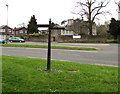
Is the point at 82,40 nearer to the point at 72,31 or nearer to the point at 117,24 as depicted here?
the point at 117,24

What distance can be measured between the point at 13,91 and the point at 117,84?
295 cm

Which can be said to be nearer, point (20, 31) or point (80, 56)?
point (80, 56)

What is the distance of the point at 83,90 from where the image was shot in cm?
459

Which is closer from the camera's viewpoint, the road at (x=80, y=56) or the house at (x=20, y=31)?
the road at (x=80, y=56)

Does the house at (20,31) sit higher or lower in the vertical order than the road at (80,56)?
higher

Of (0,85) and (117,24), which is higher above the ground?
(117,24)

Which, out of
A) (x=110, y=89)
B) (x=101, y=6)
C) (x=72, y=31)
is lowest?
(x=110, y=89)

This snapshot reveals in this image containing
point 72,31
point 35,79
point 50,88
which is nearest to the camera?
point 50,88

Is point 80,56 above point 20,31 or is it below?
below

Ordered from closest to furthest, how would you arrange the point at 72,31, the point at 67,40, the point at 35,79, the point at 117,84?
the point at 117,84 → the point at 35,79 → the point at 67,40 → the point at 72,31

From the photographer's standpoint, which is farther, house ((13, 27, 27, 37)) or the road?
house ((13, 27, 27, 37))

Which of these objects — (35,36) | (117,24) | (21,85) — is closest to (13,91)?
(21,85)

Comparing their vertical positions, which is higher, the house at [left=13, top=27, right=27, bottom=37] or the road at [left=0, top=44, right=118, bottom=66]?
the house at [left=13, top=27, right=27, bottom=37]

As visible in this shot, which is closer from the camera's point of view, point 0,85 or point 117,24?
point 0,85
